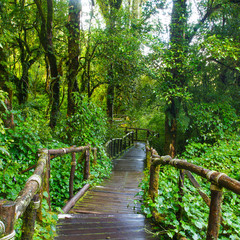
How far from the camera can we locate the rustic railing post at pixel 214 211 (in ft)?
5.70

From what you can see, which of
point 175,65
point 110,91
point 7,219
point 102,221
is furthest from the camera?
point 110,91

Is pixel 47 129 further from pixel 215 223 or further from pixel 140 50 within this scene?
pixel 140 50

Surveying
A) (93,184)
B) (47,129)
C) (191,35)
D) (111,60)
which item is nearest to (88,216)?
(93,184)

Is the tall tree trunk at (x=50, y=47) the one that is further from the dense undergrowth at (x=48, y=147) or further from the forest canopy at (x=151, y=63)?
the dense undergrowth at (x=48, y=147)

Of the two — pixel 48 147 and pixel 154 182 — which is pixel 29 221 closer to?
pixel 154 182

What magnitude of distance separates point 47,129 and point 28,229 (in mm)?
3685

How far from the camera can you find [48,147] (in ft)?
16.3

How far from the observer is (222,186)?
5.46 ft

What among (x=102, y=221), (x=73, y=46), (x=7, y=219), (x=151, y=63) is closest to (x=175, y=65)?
(x=151, y=63)

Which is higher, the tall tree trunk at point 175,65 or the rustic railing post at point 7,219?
the tall tree trunk at point 175,65

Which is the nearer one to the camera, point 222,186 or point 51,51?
point 222,186

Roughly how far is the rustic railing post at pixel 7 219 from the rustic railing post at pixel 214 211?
56.5 inches

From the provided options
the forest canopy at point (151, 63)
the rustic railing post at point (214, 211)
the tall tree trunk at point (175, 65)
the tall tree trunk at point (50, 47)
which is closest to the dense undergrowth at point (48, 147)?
the forest canopy at point (151, 63)

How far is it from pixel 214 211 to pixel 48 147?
399cm
